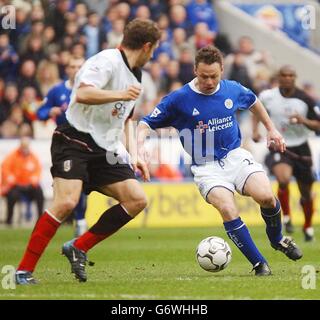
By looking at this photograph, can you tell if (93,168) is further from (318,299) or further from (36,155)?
(36,155)

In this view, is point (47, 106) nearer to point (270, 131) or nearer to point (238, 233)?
point (270, 131)

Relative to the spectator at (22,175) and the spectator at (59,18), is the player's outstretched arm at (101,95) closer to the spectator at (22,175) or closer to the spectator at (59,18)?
the spectator at (22,175)

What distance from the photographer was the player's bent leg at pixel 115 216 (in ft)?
30.3

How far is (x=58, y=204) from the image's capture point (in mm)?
8938

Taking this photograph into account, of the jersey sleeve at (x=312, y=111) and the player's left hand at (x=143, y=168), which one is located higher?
the jersey sleeve at (x=312, y=111)

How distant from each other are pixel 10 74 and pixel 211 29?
198 inches

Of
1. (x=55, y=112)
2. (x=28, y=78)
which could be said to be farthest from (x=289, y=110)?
(x=28, y=78)

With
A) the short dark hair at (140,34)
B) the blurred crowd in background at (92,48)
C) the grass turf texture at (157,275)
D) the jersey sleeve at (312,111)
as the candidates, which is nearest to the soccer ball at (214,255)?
the grass turf texture at (157,275)

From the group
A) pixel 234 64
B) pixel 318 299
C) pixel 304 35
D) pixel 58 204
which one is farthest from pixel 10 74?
pixel 318 299

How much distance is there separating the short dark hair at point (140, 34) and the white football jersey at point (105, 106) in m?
0.16

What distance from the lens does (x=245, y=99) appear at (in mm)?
10281

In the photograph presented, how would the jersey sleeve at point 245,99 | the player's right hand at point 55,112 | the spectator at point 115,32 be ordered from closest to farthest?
the jersey sleeve at point 245,99, the player's right hand at point 55,112, the spectator at point 115,32

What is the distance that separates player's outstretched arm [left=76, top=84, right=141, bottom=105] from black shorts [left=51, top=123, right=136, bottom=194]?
526 millimetres

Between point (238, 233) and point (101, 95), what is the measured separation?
1.94m
